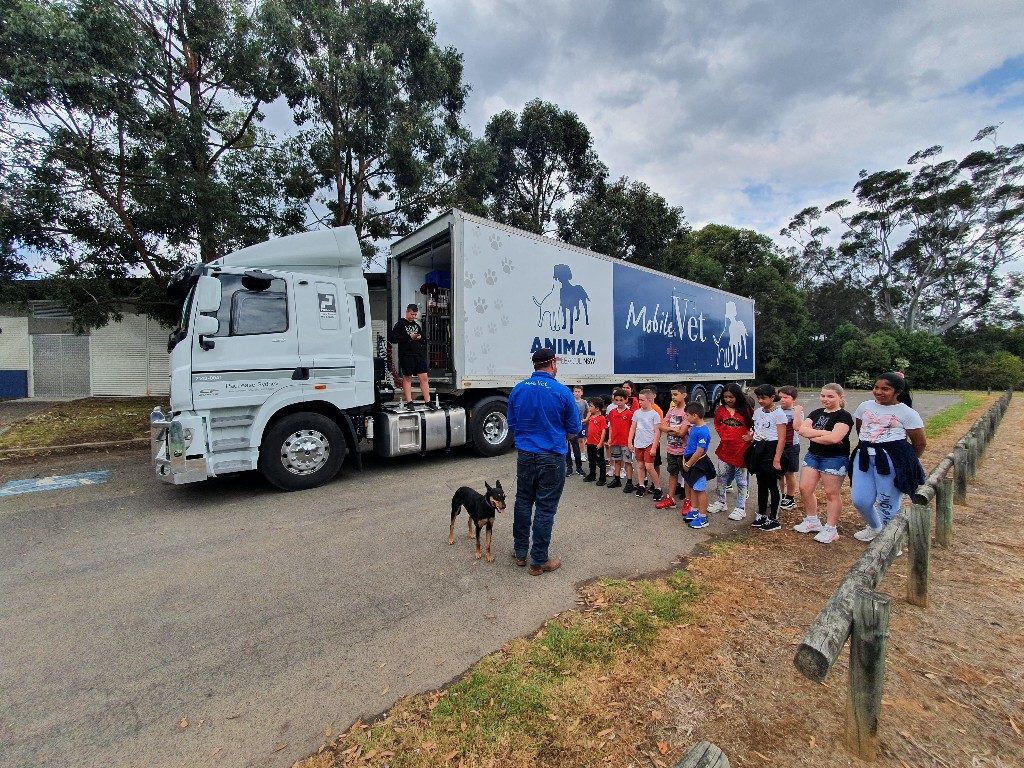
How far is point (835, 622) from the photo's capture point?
181 centimetres

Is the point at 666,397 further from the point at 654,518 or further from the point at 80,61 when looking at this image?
the point at 80,61

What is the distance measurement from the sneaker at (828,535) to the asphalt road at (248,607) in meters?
0.83

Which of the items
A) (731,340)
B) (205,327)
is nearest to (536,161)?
(731,340)

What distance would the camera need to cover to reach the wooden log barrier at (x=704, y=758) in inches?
50.2

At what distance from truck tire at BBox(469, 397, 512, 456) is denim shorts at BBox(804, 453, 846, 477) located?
4307mm

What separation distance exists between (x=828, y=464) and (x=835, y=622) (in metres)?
2.94

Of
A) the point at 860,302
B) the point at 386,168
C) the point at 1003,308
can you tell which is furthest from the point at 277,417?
the point at 1003,308

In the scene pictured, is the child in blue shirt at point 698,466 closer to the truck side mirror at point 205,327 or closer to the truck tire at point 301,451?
the truck tire at point 301,451

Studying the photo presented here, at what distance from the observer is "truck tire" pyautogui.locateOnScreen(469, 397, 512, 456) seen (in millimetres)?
7730

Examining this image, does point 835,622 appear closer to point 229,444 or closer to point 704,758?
point 704,758

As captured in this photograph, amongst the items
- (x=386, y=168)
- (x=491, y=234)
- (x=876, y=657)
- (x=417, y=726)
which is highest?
(x=386, y=168)

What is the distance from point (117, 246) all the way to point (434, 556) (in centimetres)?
1061

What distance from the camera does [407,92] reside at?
40.3 feet

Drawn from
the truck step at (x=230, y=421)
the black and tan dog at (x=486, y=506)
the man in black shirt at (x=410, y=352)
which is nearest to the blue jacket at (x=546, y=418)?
the black and tan dog at (x=486, y=506)
